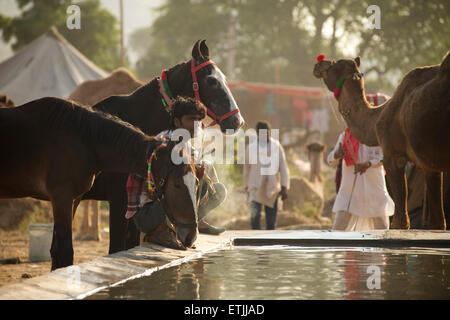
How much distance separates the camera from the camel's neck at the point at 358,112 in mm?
8414

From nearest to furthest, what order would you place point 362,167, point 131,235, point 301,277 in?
point 301,277 → point 131,235 → point 362,167

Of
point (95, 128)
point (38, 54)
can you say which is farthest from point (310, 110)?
point (95, 128)

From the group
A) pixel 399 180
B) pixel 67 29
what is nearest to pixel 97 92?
pixel 399 180

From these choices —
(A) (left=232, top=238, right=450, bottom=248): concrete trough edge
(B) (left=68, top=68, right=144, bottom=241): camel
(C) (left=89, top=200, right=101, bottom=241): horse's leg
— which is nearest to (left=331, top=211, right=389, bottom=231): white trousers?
(A) (left=232, top=238, right=450, bottom=248): concrete trough edge

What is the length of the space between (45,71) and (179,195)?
50.8 ft

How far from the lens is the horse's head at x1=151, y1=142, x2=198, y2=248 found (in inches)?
202

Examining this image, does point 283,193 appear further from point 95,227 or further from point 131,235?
point 131,235

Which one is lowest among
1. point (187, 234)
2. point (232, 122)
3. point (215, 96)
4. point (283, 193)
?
point (187, 234)

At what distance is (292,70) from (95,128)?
133 feet

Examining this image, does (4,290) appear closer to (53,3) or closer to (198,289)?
(198,289)

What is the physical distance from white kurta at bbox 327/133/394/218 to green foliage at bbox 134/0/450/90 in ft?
97.7

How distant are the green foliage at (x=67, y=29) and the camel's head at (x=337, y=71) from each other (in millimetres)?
32078

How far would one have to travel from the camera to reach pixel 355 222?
9070 mm

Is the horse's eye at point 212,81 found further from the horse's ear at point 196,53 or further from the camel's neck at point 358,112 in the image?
the camel's neck at point 358,112
